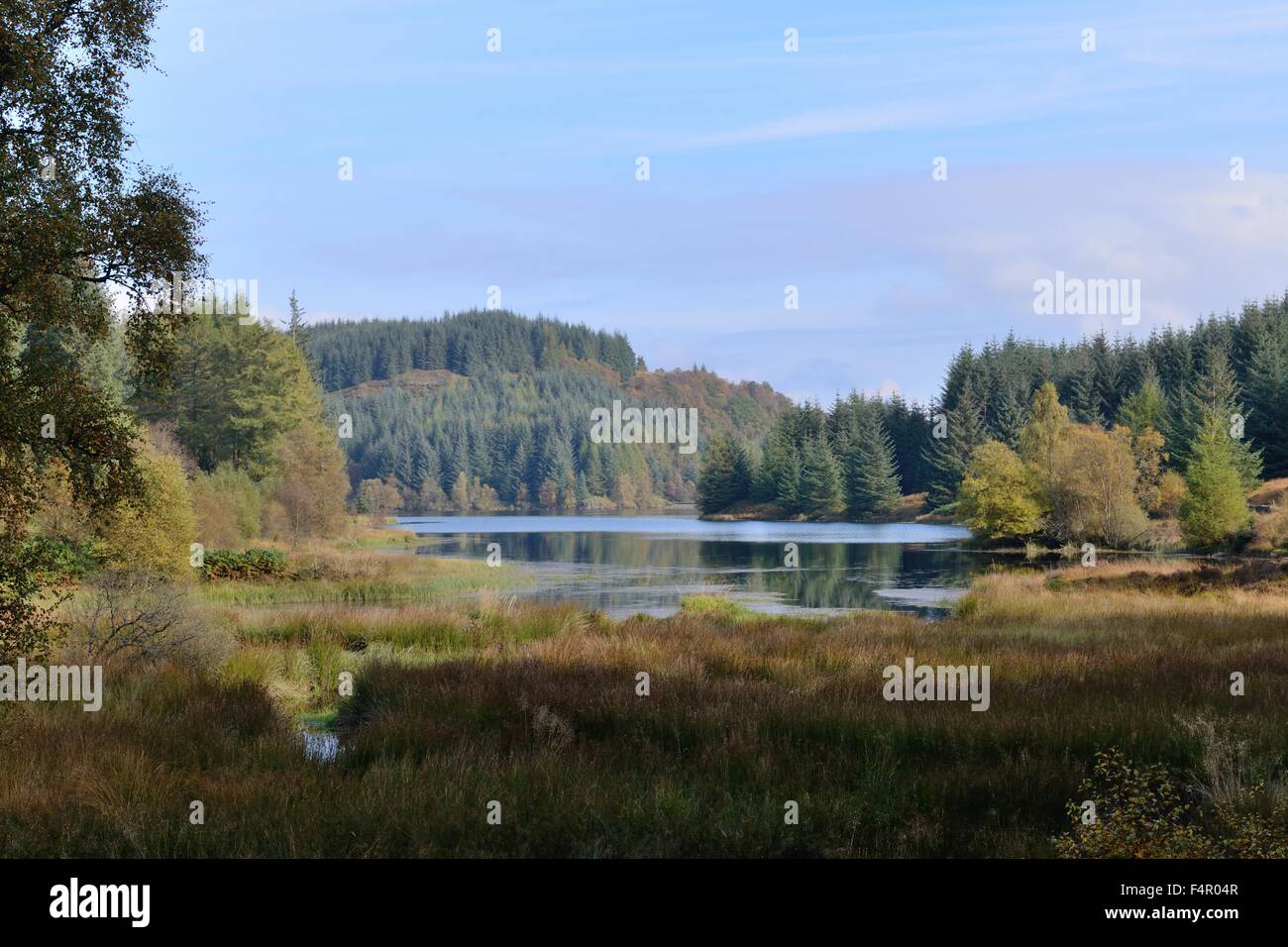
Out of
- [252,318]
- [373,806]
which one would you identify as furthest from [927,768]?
[252,318]

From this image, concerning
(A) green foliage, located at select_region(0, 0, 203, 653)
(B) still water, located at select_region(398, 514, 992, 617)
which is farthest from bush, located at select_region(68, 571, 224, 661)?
(B) still water, located at select_region(398, 514, 992, 617)

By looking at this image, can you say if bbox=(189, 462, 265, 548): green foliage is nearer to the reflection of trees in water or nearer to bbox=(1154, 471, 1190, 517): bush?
the reflection of trees in water

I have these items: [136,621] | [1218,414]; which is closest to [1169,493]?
[1218,414]

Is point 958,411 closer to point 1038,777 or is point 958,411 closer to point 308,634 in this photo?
point 308,634

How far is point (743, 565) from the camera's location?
5528 centimetres

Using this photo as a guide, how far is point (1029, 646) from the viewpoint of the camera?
1795 centimetres

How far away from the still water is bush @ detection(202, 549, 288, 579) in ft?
30.9

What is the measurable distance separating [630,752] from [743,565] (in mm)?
45670

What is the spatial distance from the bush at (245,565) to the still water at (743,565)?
9426 millimetres

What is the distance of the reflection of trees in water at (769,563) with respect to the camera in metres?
41.5

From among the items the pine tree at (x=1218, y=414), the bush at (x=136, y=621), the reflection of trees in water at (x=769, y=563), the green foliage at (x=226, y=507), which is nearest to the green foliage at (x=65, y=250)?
Result: the bush at (x=136, y=621)

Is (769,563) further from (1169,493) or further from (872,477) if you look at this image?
(872,477)

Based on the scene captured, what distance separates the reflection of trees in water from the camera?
41.5 m
